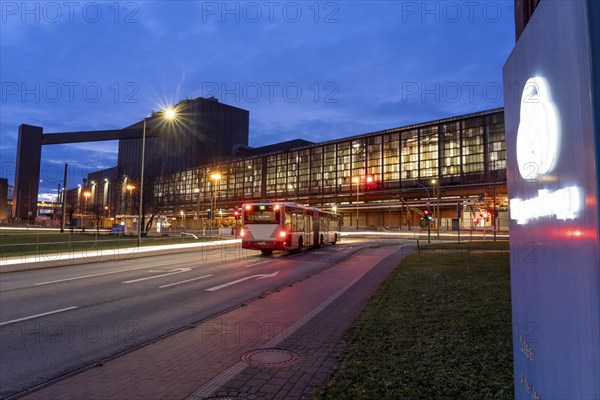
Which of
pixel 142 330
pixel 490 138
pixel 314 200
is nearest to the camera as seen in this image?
pixel 142 330

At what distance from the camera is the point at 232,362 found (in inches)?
239

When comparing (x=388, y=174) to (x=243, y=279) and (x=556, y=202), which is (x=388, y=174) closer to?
(x=243, y=279)

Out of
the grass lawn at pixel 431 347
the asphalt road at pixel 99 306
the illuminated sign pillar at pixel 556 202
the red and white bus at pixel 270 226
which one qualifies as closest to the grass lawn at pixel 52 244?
the asphalt road at pixel 99 306

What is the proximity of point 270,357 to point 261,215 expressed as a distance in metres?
19.2

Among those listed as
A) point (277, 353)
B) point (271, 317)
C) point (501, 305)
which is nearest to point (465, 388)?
point (277, 353)

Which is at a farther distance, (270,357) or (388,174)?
(388,174)

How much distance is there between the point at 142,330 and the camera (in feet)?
26.5

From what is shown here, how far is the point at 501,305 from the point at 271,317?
15.7 feet

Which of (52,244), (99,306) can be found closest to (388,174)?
(52,244)

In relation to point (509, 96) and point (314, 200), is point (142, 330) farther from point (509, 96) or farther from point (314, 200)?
point (314, 200)

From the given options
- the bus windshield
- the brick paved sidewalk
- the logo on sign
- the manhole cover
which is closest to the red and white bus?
the bus windshield

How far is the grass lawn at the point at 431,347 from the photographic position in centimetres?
462

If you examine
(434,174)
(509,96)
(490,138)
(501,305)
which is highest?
(490,138)

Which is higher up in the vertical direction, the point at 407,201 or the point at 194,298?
the point at 407,201
